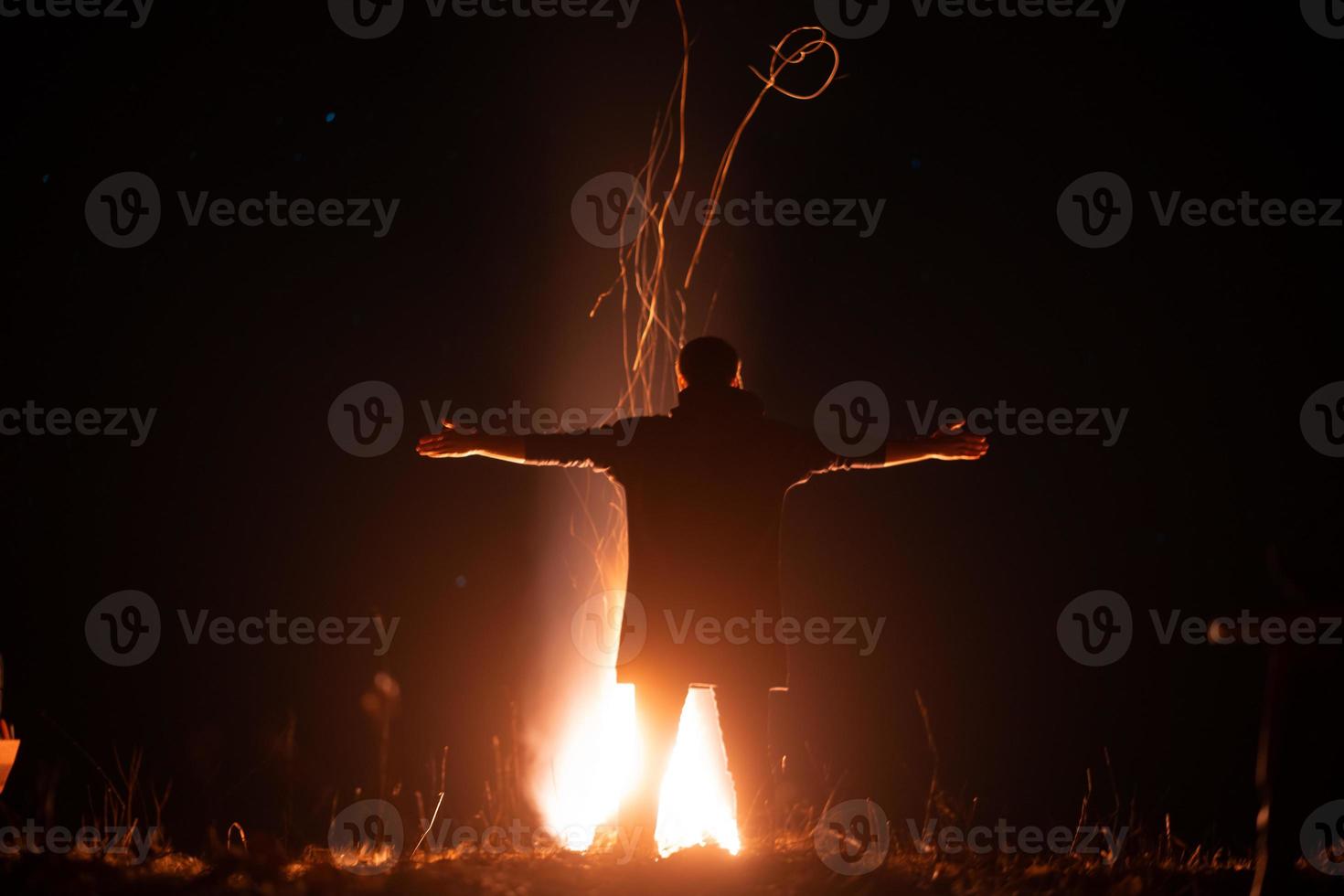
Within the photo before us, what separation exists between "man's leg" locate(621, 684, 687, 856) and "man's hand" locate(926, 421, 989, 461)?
1214mm

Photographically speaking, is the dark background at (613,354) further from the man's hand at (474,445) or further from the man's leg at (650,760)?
the man's leg at (650,760)

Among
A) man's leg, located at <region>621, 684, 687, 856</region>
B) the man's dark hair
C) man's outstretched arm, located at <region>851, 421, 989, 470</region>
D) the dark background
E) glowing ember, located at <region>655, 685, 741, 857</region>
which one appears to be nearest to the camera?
man's leg, located at <region>621, 684, 687, 856</region>

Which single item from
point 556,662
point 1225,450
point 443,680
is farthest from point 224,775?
point 1225,450

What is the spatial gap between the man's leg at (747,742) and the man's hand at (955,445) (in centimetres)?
103

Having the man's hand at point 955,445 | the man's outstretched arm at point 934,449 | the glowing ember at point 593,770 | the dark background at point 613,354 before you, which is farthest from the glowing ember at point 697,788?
the dark background at point 613,354

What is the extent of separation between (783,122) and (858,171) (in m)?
0.59

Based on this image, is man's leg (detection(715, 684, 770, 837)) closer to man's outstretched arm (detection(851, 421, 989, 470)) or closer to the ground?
the ground

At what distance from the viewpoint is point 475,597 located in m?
8.27

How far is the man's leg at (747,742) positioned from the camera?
425 centimetres

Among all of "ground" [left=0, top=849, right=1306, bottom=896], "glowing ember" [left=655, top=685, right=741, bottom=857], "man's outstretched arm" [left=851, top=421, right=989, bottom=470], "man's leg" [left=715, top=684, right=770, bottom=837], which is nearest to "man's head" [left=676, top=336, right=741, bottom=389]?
"man's outstretched arm" [left=851, top=421, right=989, bottom=470]

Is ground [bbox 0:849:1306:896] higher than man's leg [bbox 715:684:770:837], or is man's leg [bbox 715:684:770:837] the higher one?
man's leg [bbox 715:684:770:837]

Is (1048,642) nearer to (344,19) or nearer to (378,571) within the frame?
(378,571)

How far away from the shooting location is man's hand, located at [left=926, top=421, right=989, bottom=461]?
4512 millimetres

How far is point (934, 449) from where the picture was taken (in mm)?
4504
